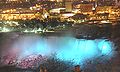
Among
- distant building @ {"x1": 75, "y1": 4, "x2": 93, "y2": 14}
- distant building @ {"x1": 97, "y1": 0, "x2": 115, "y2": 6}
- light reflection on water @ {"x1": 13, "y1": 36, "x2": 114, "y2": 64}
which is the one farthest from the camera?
distant building @ {"x1": 97, "y1": 0, "x2": 115, "y2": 6}

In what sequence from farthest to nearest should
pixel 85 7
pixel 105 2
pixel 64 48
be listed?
pixel 105 2 < pixel 85 7 < pixel 64 48

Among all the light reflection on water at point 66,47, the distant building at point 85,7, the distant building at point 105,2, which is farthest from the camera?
the distant building at point 105,2

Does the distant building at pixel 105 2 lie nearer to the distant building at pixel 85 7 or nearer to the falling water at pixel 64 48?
the distant building at pixel 85 7

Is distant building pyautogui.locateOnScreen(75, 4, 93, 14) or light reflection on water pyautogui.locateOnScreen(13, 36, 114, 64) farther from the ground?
distant building pyautogui.locateOnScreen(75, 4, 93, 14)

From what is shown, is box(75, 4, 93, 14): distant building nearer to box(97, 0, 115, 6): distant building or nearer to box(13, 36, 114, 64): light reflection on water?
box(97, 0, 115, 6): distant building

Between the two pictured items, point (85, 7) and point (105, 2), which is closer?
point (85, 7)

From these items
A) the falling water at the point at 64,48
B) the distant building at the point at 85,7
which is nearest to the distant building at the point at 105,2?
the distant building at the point at 85,7

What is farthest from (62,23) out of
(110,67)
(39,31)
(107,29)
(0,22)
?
(110,67)

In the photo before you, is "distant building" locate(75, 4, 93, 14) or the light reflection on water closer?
the light reflection on water

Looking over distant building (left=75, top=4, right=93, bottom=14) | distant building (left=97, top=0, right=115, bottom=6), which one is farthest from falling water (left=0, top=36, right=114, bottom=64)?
distant building (left=97, top=0, right=115, bottom=6)

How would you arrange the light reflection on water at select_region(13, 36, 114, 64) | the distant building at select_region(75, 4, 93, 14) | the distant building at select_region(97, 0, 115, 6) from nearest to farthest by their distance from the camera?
the light reflection on water at select_region(13, 36, 114, 64) → the distant building at select_region(75, 4, 93, 14) → the distant building at select_region(97, 0, 115, 6)

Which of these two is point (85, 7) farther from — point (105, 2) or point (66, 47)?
point (66, 47)

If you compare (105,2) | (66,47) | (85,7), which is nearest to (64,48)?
(66,47)

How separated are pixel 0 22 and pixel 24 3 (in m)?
2.06
